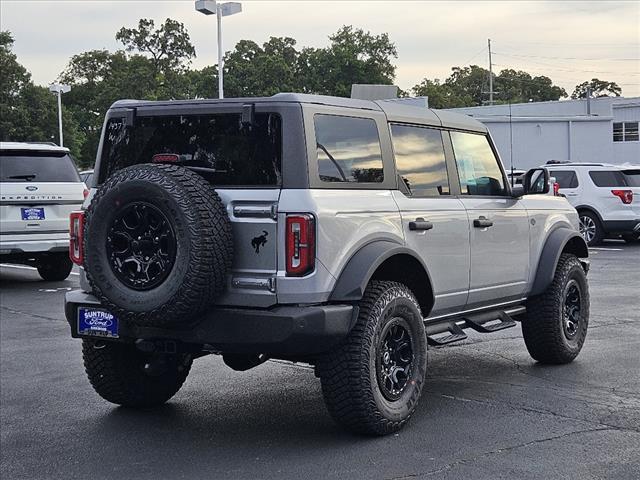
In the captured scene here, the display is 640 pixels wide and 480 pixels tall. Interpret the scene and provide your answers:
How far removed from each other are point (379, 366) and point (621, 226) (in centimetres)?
1592

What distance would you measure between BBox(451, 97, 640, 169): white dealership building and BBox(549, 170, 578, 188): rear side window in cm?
2138

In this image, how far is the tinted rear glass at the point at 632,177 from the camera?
67.4 feet

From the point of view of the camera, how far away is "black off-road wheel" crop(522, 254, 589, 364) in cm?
760

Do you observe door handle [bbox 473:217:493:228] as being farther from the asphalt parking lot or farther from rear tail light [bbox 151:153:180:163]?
rear tail light [bbox 151:153:180:163]

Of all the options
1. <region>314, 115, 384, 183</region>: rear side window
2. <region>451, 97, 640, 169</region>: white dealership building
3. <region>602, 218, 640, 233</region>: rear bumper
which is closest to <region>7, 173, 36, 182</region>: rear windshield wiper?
<region>314, 115, 384, 183</region>: rear side window

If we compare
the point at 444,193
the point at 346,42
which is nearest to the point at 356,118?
the point at 444,193

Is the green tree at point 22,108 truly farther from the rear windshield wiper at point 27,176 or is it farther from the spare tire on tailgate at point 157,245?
the spare tire on tailgate at point 157,245

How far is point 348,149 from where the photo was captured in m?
5.79

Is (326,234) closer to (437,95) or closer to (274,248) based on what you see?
(274,248)

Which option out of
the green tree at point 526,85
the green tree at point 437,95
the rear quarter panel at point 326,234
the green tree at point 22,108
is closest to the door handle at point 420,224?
the rear quarter panel at point 326,234

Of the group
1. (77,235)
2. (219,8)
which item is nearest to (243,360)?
(77,235)

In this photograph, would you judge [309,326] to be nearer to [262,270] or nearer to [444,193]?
[262,270]

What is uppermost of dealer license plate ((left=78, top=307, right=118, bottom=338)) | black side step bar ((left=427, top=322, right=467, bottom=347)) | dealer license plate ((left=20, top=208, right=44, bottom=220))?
dealer license plate ((left=20, top=208, right=44, bottom=220))

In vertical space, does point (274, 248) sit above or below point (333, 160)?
below
